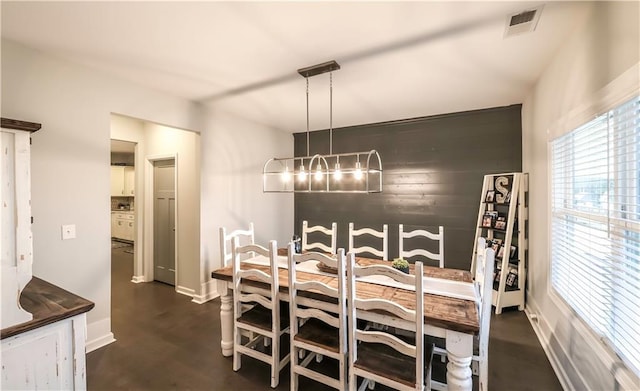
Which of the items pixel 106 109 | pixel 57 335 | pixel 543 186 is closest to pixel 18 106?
pixel 106 109

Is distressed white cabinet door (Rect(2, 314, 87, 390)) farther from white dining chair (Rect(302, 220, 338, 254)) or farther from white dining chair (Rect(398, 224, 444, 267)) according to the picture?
white dining chair (Rect(398, 224, 444, 267))

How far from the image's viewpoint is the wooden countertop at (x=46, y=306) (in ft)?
4.27

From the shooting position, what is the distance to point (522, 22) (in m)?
1.85

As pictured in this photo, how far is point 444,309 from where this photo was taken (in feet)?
5.56

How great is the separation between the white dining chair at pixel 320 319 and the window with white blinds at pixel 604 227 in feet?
4.82

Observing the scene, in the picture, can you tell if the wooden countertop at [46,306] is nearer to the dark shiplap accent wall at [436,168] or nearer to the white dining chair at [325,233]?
the white dining chair at [325,233]

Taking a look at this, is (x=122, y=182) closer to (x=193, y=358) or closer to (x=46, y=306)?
(x=193, y=358)

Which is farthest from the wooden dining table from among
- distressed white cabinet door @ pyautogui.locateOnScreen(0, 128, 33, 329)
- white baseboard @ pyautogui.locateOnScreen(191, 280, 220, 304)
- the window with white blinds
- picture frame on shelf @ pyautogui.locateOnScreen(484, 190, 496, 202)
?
picture frame on shelf @ pyautogui.locateOnScreen(484, 190, 496, 202)

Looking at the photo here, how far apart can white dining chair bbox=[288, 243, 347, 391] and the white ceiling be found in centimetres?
156

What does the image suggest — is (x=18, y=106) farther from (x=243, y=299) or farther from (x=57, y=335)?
(x=243, y=299)

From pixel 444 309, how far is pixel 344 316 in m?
0.63

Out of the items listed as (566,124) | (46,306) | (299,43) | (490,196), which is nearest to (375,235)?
(490,196)

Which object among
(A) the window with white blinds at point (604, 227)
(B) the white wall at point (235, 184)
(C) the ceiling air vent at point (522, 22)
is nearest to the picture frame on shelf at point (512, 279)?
(A) the window with white blinds at point (604, 227)

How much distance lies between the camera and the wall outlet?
2385 mm
